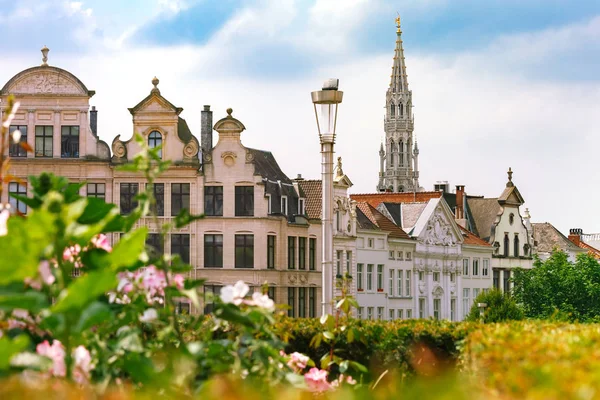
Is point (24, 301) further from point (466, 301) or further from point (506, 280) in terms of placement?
point (506, 280)

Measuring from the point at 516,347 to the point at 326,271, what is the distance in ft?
43.1

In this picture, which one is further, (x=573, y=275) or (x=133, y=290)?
(x=573, y=275)

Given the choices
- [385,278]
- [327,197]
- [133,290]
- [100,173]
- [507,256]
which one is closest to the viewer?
[133,290]

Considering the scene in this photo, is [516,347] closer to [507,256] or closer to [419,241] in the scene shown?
[419,241]

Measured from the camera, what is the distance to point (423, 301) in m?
67.2

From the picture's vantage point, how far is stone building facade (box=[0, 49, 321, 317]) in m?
48.6

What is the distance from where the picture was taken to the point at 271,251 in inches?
2015

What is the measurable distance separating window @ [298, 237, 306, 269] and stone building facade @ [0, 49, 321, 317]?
158cm

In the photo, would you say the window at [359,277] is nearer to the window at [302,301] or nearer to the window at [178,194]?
the window at [302,301]

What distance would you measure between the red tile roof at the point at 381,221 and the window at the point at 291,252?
408 inches

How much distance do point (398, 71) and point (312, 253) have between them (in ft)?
271

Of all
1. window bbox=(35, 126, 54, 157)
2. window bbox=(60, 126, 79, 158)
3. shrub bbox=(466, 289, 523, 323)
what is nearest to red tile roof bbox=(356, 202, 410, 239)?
shrub bbox=(466, 289, 523, 323)

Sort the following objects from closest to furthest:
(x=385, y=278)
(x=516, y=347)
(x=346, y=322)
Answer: (x=516, y=347) < (x=346, y=322) < (x=385, y=278)

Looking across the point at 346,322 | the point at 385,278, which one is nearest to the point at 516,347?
the point at 346,322
